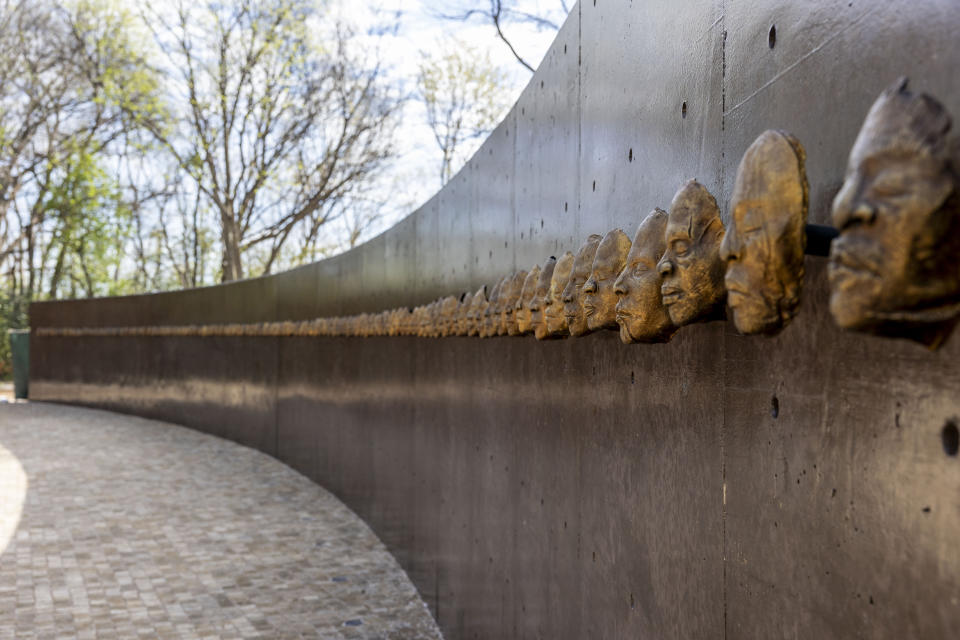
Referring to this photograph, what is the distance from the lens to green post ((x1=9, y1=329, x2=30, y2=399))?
23.3 m

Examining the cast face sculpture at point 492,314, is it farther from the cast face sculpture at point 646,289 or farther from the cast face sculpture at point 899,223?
the cast face sculpture at point 899,223

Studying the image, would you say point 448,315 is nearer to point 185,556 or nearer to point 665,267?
point 665,267

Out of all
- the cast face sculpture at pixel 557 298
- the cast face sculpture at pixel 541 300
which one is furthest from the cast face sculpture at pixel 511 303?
the cast face sculpture at pixel 557 298

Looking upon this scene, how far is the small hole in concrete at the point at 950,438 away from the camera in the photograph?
55.2 inches

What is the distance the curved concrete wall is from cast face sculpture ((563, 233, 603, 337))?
0.49 ft

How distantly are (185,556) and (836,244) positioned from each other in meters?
7.29

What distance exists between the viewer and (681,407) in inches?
98.8

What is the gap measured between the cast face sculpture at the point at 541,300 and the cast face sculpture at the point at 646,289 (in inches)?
45.2

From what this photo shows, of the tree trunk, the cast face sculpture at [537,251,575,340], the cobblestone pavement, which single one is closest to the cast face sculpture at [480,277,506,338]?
the cast face sculpture at [537,251,575,340]

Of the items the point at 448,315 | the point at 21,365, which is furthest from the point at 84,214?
the point at 448,315

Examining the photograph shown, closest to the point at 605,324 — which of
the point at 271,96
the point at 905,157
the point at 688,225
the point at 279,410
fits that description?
the point at 688,225

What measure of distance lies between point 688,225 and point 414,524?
541cm

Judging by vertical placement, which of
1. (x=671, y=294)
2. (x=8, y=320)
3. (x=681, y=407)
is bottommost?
(x=681, y=407)

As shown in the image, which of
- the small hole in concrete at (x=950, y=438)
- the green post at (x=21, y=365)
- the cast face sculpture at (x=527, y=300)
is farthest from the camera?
the green post at (x=21, y=365)
